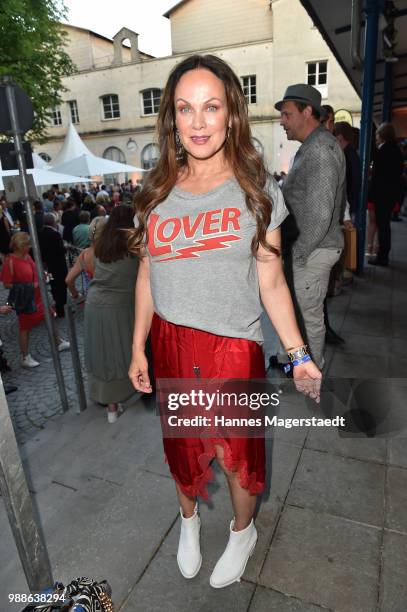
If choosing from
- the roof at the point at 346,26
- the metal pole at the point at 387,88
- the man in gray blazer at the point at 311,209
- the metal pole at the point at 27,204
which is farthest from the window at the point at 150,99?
the man in gray blazer at the point at 311,209

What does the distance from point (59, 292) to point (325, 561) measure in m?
6.40

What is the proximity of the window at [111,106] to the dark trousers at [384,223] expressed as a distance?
2694 centimetres

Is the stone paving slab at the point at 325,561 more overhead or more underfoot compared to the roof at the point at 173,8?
more underfoot

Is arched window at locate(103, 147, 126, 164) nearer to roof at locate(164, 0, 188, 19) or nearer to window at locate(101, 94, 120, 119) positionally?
window at locate(101, 94, 120, 119)

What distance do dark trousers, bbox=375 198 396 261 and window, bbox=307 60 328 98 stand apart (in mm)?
19489

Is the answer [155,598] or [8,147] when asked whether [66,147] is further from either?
[155,598]

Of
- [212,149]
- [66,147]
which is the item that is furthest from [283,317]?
[66,147]

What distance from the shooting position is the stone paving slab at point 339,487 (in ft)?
7.38

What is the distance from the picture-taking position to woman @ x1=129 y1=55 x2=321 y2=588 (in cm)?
152

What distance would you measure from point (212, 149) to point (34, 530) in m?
1.47

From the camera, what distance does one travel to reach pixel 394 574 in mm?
1879

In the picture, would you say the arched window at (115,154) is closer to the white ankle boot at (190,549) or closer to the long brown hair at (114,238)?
the long brown hair at (114,238)

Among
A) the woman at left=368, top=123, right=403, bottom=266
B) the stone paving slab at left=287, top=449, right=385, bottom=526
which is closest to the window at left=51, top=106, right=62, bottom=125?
the woman at left=368, top=123, right=403, bottom=266

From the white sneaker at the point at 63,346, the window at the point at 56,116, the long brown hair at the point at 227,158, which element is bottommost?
the white sneaker at the point at 63,346
